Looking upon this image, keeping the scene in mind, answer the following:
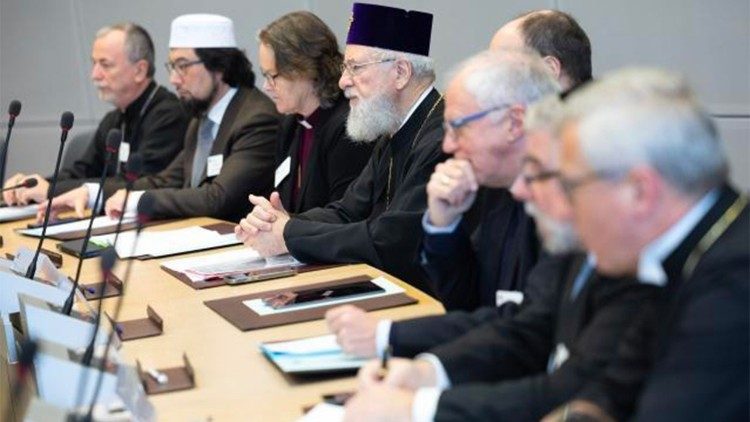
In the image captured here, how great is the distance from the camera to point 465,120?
274 centimetres

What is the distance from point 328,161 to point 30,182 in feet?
4.63

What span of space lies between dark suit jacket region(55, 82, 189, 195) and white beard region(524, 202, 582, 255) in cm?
392

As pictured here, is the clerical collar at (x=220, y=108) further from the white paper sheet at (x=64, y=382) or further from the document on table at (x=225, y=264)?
the white paper sheet at (x=64, y=382)

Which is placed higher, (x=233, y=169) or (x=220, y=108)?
(x=220, y=108)

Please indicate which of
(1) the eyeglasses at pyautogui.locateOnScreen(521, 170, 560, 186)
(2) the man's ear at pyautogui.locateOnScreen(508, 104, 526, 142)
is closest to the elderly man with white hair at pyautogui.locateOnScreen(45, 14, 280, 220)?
(2) the man's ear at pyautogui.locateOnScreen(508, 104, 526, 142)

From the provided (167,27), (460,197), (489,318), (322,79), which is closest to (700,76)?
(322,79)

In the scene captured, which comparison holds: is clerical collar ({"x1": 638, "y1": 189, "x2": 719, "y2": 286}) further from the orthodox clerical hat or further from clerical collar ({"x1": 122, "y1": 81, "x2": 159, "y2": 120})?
clerical collar ({"x1": 122, "y1": 81, "x2": 159, "y2": 120})

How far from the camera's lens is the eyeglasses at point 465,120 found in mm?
2699

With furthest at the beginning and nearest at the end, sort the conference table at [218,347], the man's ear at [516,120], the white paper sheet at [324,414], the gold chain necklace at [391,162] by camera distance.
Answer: the gold chain necklace at [391,162], the man's ear at [516,120], the conference table at [218,347], the white paper sheet at [324,414]

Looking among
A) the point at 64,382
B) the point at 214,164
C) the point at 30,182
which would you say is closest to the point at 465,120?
the point at 64,382

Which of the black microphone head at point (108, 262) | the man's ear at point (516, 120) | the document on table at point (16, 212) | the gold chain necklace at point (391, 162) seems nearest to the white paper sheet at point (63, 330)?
the black microphone head at point (108, 262)

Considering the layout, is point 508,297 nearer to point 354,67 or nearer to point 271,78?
point 354,67

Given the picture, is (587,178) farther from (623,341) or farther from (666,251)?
(623,341)

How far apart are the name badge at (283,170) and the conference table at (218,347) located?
962 mm
